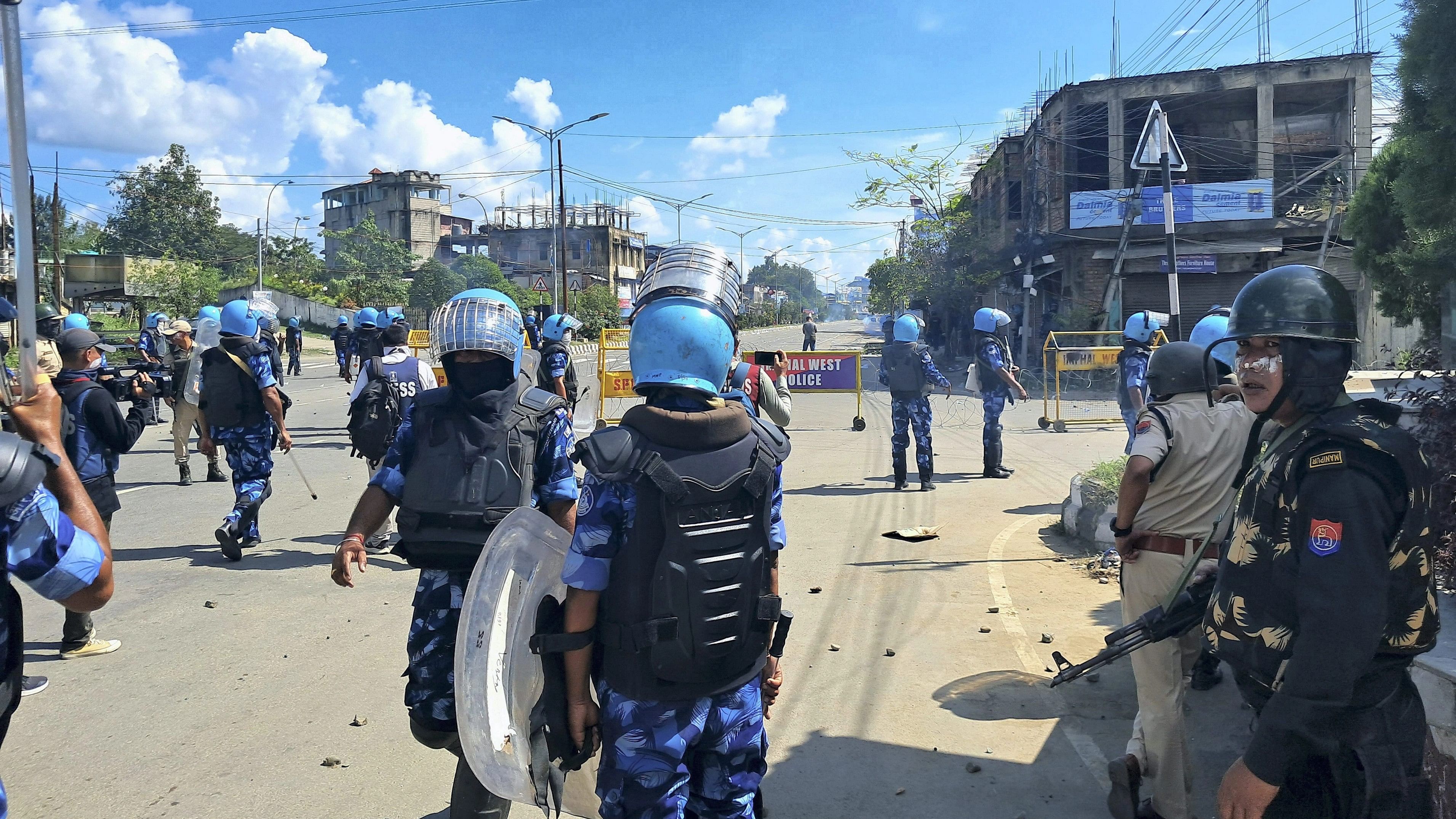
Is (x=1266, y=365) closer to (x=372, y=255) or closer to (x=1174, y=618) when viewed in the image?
(x=1174, y=618)

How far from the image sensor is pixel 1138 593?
369 cm

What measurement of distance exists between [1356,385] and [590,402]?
29.7ft

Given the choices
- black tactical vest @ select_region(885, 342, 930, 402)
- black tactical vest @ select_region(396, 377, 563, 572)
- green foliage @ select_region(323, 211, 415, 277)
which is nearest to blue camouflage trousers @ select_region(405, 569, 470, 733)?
black tactical vest @ select_region(396, 377, 563, 572)

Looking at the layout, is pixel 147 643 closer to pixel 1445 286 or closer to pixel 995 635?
pixel 995 635


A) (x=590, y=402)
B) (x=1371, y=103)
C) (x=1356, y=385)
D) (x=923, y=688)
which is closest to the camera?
(x=923, y=688)

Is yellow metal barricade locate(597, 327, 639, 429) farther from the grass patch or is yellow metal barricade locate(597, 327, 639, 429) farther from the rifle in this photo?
the rifle

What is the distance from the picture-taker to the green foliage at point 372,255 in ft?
185

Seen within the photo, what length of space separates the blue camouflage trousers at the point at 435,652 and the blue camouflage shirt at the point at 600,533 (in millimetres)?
914

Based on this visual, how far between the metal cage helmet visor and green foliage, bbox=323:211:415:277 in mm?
56094

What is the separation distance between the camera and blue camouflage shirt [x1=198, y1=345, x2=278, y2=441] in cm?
713

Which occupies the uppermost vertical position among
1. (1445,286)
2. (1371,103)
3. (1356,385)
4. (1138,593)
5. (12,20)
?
(1371,103)

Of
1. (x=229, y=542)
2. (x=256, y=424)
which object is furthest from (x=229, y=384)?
(x=229, y=542)

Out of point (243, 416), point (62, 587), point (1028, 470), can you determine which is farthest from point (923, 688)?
point (1028, 470)

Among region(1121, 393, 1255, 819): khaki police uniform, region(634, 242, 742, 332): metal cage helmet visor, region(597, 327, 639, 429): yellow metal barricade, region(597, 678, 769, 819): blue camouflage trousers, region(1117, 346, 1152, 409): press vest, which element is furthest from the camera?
region(597, 327, 639, 429): yellow metal barricade
